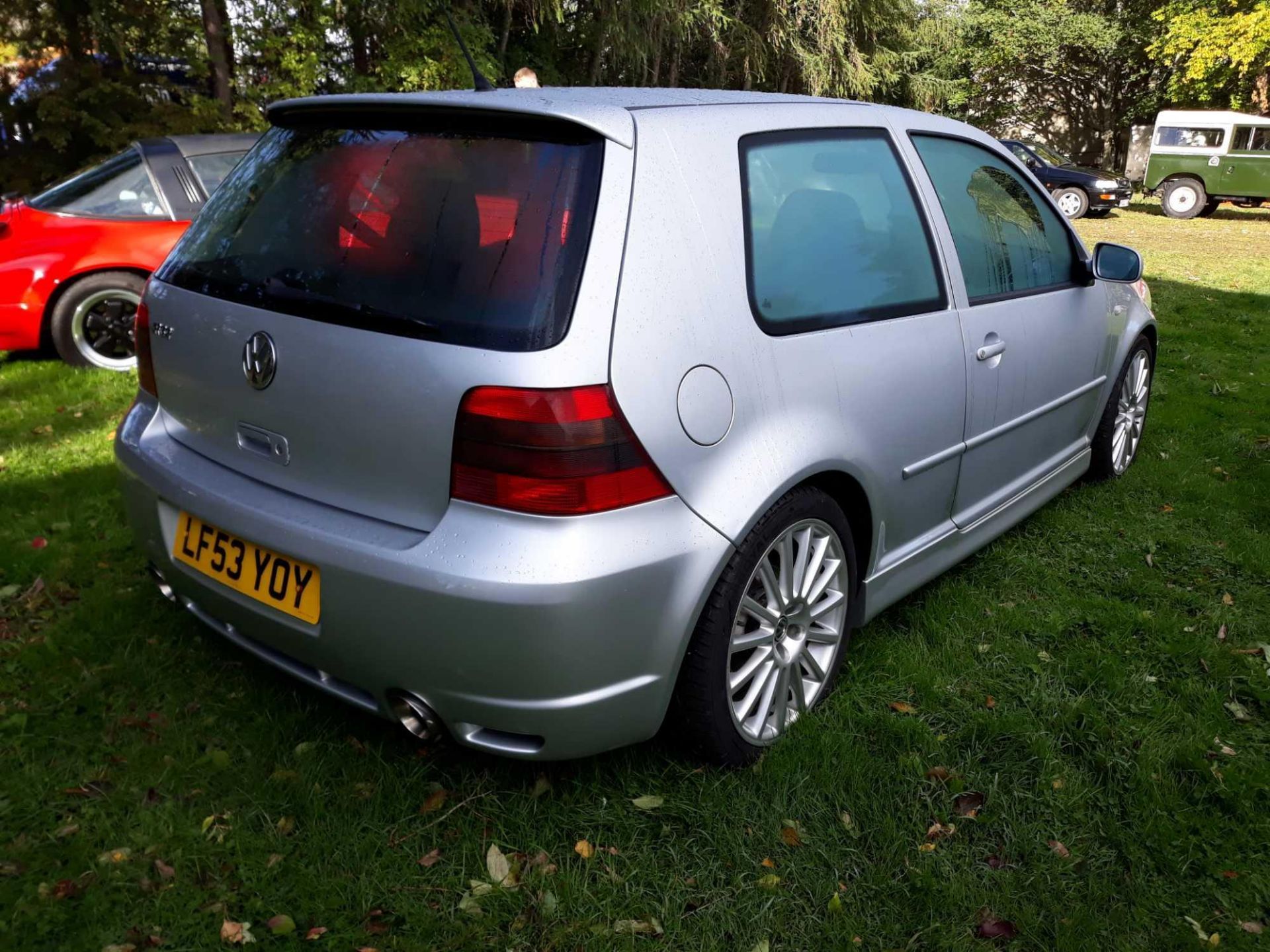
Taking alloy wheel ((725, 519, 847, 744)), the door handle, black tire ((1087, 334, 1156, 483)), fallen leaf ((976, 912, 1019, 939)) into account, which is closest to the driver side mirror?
black tire ((1087, 334, 1156, 483))

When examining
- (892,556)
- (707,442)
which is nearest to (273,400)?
(707,442)

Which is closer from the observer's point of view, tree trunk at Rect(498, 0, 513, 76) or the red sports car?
the red sports car

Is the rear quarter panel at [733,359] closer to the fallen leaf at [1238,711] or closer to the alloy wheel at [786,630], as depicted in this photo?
the alloy wheel at [786,630]

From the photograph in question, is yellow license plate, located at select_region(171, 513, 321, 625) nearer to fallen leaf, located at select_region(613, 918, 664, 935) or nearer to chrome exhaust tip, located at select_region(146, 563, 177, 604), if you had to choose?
chrome exhaust tip, located at select_region(146, 563, 177, 604)

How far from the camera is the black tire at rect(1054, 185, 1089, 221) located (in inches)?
774

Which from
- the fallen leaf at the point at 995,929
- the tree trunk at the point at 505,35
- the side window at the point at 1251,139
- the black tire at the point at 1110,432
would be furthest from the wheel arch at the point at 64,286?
the side window at the point at 1251,139

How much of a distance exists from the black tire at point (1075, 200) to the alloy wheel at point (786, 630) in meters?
19.6

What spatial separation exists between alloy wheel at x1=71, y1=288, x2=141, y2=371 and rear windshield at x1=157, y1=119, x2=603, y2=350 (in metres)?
4.00

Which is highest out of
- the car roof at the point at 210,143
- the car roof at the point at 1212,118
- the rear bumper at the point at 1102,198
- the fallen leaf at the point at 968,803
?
the car roof at the point at 1212,118

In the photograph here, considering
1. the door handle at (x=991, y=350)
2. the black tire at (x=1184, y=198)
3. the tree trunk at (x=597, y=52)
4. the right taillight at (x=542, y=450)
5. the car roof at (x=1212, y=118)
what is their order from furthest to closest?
the black tire at (x=1184, y=198) < the car roof at (x=1212, y=118) < the tree trunk at (x=597, y=52) < the door handle at (x=991, y=350) < the right taillight at (x=542, y=450)

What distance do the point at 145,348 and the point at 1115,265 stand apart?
3.28 m

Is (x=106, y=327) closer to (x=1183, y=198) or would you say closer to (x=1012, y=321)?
(x=1012, y=321)

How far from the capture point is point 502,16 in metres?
18.0

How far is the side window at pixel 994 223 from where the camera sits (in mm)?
2957
